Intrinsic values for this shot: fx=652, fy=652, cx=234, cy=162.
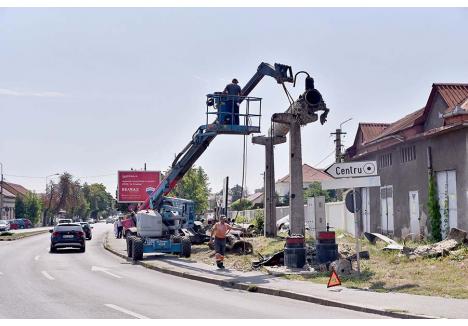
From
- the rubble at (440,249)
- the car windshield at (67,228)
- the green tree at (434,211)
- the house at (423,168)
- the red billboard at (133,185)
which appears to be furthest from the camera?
the red billboard at (133,185)

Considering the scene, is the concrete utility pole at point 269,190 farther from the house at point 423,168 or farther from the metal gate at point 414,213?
the metal gate at point 414,213

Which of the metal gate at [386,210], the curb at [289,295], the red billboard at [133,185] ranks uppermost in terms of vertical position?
the red billboard at [133,185]

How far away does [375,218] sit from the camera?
1287 inches

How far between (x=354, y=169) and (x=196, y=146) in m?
11.3

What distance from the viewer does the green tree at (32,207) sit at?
108 meters

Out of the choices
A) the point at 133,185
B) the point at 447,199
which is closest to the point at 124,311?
the point at 447,199

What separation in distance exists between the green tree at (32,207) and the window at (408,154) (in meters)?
89.3

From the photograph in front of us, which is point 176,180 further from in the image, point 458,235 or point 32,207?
point 32,207

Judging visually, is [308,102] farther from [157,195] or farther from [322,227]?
[157,195]

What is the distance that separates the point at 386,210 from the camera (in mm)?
31000

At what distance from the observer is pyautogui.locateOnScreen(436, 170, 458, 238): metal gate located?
2392 centimetres

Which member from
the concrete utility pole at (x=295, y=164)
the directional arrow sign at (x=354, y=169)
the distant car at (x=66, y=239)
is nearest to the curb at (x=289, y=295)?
the directional arrow sign at (x=354, y=169)

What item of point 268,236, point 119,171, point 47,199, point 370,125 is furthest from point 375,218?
point 47,199

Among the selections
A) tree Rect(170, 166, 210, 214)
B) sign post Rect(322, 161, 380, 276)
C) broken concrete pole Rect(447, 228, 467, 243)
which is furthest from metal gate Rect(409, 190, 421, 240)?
tree Rect(170, 166, 210, 214)
